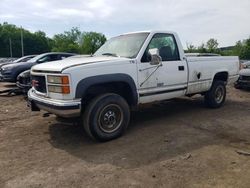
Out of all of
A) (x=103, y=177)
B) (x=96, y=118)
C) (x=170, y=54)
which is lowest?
(x=103, y=177)

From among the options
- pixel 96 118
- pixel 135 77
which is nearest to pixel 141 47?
pixel 135 77

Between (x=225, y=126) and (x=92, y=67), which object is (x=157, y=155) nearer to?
(x=92, y=67)

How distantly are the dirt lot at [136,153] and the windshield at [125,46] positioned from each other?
5.07ft

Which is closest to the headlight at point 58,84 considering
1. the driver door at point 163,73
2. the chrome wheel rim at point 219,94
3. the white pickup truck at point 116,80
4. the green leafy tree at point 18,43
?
the white pickup truck at point 116,80

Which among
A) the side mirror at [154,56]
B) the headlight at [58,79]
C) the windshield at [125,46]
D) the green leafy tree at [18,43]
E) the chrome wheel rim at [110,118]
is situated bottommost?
the chrome wheel rim at [110,118]

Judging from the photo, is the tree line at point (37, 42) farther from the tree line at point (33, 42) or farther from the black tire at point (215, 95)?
the black tire at point (215, 95)

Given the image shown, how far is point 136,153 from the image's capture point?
516cm

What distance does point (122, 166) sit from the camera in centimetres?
466

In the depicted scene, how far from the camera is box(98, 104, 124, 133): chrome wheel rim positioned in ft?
18.7

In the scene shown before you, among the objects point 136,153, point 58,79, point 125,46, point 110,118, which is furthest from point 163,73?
point 58,79

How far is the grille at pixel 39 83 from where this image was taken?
5.86 m

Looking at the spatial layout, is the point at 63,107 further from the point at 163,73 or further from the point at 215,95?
the point at 215,95

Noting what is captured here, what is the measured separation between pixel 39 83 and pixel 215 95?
A: 473cm

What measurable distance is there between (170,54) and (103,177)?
142 inches
